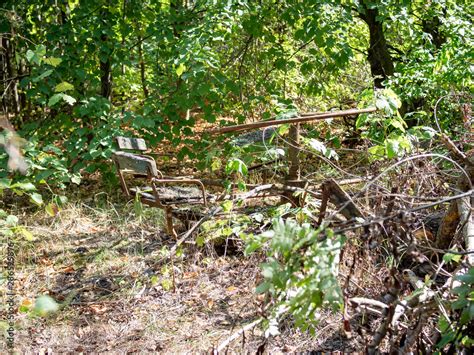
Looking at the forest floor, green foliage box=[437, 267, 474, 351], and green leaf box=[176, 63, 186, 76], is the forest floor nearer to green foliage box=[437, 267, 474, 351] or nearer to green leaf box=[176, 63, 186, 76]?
green foliage box=[437, 267, 474, 351]

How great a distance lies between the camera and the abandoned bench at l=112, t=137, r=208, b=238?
3.96 metres

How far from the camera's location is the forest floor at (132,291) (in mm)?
3982

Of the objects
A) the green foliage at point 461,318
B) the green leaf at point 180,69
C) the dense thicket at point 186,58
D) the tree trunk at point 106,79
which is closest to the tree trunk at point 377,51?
the dense thicket at point 186,58

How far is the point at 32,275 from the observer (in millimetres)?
5035

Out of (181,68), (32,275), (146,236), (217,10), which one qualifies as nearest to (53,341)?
(32,275)

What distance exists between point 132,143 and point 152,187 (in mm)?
570

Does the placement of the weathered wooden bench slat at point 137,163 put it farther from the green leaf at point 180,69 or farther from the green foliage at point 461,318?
the green foliage at point 461,318

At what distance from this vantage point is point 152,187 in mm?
4098

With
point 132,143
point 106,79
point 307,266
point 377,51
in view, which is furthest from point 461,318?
point 377,51

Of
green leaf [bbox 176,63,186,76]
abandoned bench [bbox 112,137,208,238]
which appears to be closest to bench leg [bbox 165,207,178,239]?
abandoned bench [bbox 112,137,208,238]

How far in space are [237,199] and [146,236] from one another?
1728 millimetres

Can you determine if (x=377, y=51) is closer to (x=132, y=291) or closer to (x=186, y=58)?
(x=186, y=58)

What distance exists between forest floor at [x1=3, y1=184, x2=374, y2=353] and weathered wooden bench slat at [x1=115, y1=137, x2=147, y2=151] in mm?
784

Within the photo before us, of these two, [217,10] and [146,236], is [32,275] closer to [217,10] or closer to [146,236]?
[146,236]
